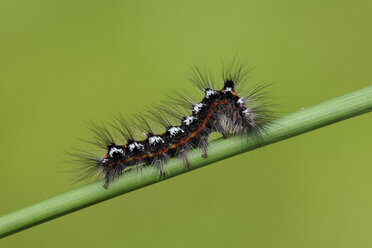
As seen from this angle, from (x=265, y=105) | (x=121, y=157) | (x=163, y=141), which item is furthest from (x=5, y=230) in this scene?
(x=265, y=105)

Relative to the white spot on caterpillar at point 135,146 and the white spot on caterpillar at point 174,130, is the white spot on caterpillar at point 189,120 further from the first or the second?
the white spot on caterpillar at point 135,146

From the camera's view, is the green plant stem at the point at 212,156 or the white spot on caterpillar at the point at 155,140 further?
the white spot on caterpillar at the point at 155,140

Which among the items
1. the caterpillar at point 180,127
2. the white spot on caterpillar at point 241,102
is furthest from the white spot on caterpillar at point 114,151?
the white spot on caterpillar at point 241,102

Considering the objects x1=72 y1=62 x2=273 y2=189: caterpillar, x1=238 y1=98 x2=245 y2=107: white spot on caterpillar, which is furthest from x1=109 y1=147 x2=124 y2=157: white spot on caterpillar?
x1=238 y1=98 x2=245 y2=107: white spot on caterpillar

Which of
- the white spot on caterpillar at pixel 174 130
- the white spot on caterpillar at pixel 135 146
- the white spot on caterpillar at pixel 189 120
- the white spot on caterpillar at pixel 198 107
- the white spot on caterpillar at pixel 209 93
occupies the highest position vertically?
the white spot on caterpillar at pixel 209 93

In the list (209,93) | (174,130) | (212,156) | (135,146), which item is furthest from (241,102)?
(212,156)

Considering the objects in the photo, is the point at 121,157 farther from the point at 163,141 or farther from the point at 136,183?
the point at 136,183
